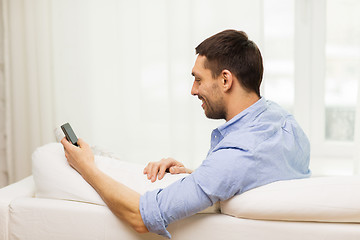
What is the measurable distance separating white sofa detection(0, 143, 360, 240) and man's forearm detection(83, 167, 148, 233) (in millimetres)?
35

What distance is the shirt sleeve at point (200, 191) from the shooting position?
1.07 meters

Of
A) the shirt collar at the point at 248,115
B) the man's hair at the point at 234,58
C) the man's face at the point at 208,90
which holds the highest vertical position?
the man's hair at the point at 234,58

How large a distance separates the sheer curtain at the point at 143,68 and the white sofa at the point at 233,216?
63.0 inches

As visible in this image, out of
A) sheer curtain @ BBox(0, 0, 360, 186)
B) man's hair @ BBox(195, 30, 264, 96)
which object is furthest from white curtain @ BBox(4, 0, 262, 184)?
man's hair @ BBox(195, 30, 264, 96)

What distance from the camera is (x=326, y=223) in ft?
3.43

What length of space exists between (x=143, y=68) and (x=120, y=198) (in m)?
1.78

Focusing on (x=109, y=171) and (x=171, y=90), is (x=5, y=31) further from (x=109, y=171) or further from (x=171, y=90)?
(x=109, y=171)

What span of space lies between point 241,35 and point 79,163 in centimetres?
64

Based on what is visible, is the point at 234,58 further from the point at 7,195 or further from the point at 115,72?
the point at 115,72

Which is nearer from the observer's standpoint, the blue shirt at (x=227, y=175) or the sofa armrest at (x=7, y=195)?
the blue shirt at (x=227, y=175)

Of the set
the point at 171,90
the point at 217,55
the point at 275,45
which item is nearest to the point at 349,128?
the point at 275,45

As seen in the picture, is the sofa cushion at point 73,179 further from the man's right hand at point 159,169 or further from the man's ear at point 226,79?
the man's ear at point 226,79

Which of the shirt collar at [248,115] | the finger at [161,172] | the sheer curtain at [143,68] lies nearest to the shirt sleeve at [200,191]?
the finger at [161,172]

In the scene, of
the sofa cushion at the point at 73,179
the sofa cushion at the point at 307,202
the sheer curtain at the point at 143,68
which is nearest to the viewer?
the sofa cushion at the point at 307,202
